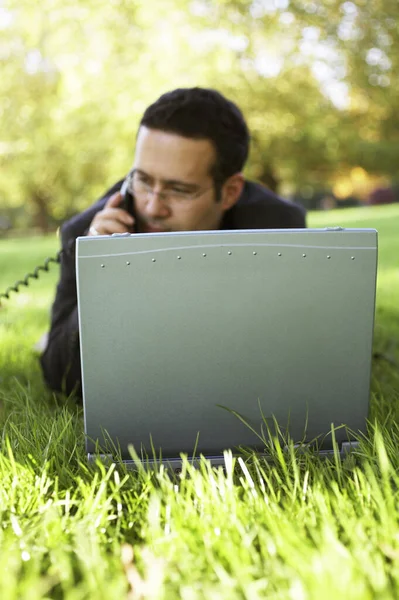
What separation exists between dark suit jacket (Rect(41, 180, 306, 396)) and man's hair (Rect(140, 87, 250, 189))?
0.22 m

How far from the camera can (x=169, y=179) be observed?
2.79 m

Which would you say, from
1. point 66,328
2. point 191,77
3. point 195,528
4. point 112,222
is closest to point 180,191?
point 112,222

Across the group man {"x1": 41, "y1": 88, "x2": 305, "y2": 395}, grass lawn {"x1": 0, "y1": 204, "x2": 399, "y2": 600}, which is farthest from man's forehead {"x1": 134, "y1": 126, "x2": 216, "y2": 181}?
grass lawn {"x1": 0, "y1": 204, "x2": 399, "y2": 600}

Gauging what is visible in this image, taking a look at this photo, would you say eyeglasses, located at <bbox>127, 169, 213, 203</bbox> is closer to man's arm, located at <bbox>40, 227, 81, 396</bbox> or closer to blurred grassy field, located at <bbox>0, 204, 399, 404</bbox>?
man's arm, located at <bbox>40, 227, 81, 396</bbox>

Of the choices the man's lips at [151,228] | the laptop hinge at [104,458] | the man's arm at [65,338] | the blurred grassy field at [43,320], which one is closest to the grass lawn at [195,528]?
the laptop hinge at [104,458]

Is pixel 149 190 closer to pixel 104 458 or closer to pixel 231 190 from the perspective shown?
pixel 231 190

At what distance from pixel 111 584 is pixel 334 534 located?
0.46 meters

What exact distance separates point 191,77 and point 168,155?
1052cm

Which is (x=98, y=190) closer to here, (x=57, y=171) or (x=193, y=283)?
(x=57, y=171)

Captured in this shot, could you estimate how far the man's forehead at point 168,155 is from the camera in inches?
110

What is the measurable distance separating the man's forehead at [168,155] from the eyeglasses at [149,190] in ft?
0.13

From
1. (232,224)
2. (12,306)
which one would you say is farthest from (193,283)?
(12,306)

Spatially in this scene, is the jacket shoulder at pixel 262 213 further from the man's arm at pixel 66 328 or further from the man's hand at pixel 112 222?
the man's hand at pixel 112 222

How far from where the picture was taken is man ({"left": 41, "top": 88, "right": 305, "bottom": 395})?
2789 millimetres
